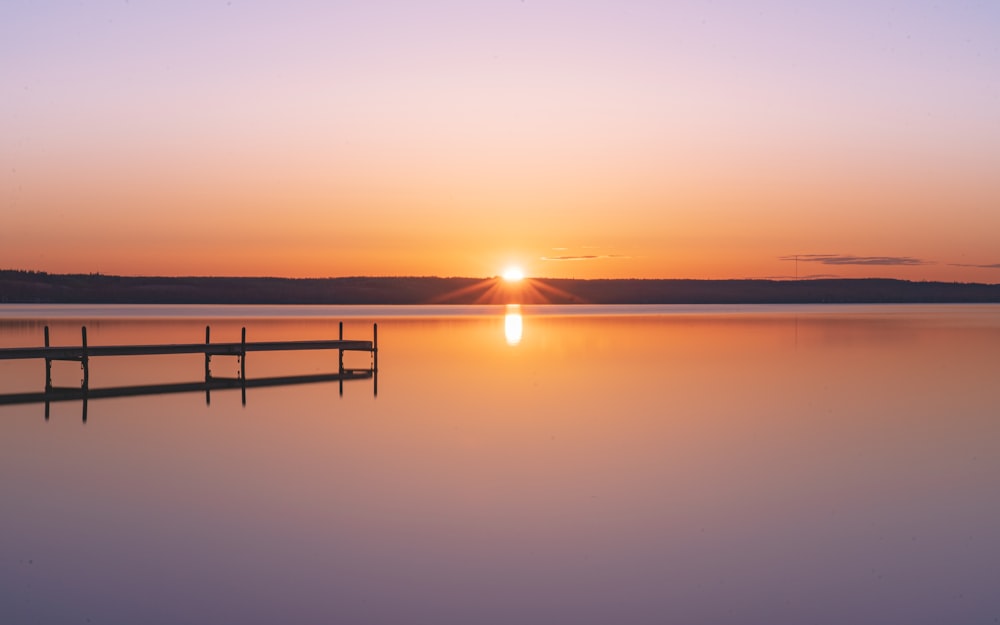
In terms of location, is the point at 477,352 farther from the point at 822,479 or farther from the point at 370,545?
the point at 370,545

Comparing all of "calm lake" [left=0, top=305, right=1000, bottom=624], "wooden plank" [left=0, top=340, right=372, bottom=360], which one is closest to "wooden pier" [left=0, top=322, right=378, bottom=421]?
"wooden plank" [left=0, top=340, right=372, bottom=360]

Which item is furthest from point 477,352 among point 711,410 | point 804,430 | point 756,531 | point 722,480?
point 756,531

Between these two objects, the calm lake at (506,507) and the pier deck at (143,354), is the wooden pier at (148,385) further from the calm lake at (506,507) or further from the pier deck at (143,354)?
the calm lake at (506,507)

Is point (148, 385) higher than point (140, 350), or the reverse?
point (140, 350)

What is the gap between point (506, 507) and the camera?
15.6 metres

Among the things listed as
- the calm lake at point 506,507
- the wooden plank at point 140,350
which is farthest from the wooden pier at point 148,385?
the calm lake at point 506,507

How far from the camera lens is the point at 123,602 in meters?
10.9

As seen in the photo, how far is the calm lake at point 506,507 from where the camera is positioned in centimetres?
1117

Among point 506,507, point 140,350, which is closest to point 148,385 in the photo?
point 140,350

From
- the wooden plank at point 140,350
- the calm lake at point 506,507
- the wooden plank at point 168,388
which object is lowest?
the calm lake at point 506,507

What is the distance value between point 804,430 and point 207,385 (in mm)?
20144

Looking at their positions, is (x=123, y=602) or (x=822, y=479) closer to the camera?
(x=123, y=602)

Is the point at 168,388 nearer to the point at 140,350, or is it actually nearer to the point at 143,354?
the point at 140,350

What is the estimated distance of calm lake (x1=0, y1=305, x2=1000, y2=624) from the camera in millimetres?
11172
